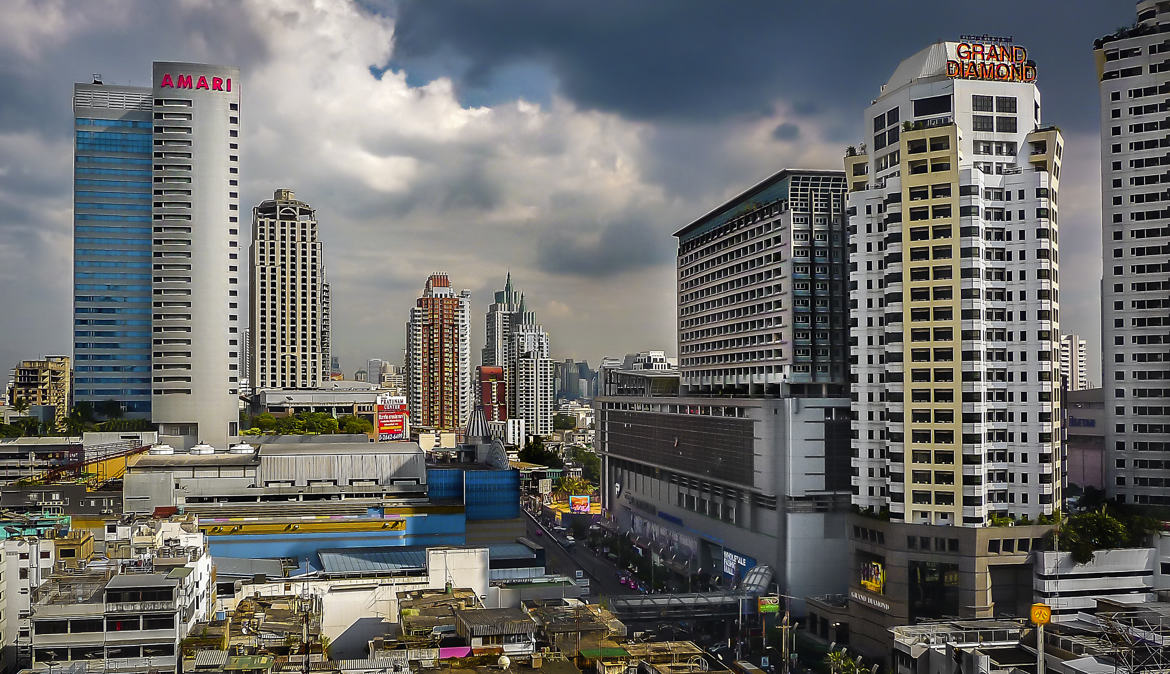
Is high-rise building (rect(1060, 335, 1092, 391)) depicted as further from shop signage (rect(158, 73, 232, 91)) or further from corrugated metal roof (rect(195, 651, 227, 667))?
corrugated metal roof (rect(195, 651, 227, 667))

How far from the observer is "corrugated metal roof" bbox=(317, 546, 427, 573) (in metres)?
58.0

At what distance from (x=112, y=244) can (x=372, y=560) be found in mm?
66653

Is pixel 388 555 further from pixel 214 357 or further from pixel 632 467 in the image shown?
pixel 214 357

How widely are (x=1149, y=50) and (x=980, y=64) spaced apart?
59.0ft

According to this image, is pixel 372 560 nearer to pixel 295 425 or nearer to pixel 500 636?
pixel 500 636

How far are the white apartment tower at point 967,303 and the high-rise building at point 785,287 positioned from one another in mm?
9707

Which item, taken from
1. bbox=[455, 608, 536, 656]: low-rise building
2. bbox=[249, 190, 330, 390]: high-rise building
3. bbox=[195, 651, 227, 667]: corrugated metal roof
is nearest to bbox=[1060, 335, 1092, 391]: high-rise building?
bbox=[249, 190, 330, 390]: high-rise building

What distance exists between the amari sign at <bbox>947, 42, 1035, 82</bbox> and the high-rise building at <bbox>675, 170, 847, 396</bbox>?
44.2 feet

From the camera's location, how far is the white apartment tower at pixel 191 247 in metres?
108

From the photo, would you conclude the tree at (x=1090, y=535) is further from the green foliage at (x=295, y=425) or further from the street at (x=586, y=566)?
the green foliage at (x=295, y=425)

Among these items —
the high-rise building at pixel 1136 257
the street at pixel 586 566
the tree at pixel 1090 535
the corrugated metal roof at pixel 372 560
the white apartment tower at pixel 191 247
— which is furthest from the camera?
the white apartment tower at pixel 191 247

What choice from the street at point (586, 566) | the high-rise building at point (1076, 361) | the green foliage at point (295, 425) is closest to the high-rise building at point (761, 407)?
the street at point (586, 566)

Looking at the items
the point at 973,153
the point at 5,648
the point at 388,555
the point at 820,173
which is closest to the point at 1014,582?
the point at 973,153

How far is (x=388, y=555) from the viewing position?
6247cm
